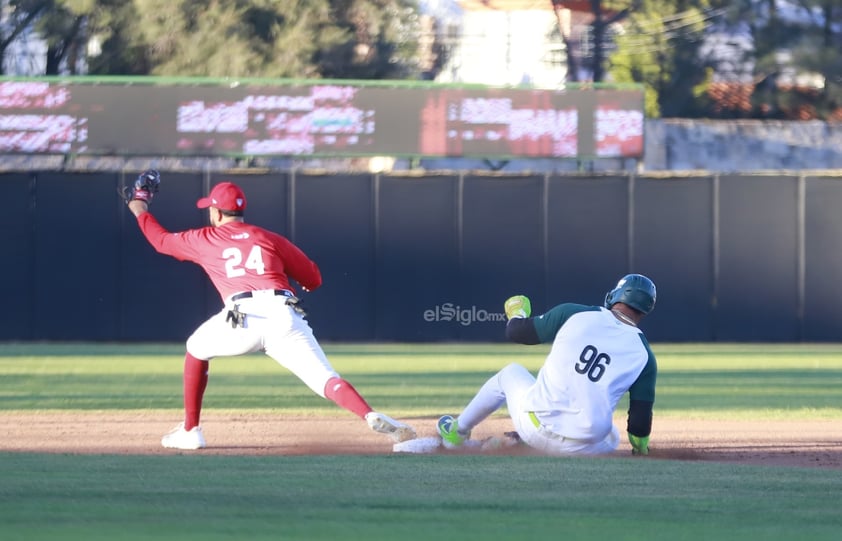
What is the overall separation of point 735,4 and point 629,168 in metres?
21.6

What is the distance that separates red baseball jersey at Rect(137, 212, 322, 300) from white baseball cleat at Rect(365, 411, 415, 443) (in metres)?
1.02

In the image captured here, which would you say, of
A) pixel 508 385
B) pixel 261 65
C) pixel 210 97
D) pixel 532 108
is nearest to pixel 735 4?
pixel 261 65

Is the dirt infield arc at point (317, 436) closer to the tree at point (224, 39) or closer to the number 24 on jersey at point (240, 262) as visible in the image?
the number 24 on jersey at point (240, 262)

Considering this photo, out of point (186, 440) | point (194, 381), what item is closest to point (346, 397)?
point (194, 381)

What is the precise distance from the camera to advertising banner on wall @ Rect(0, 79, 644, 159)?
2050cm

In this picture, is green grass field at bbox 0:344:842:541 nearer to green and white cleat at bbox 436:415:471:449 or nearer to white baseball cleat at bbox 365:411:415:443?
white baseball cleat at bbox 365:411:415:443

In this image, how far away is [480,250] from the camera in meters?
19.9

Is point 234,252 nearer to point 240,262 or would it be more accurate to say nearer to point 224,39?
point 240,262

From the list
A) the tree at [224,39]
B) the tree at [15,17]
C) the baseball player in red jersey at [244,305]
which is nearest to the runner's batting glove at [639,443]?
the baseball player in red jersey at [244,305]

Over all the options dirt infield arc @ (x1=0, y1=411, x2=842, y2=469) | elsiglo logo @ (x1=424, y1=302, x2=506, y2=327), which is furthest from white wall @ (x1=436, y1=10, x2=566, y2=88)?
dirt infield arc @ (x1=0, y1=411, x2=842, y2=469)

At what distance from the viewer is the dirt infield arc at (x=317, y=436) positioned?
8.06 metres

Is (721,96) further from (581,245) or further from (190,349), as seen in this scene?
(190,349)

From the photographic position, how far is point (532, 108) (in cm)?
2119

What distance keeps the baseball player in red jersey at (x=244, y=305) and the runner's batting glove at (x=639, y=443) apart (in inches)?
48.7
